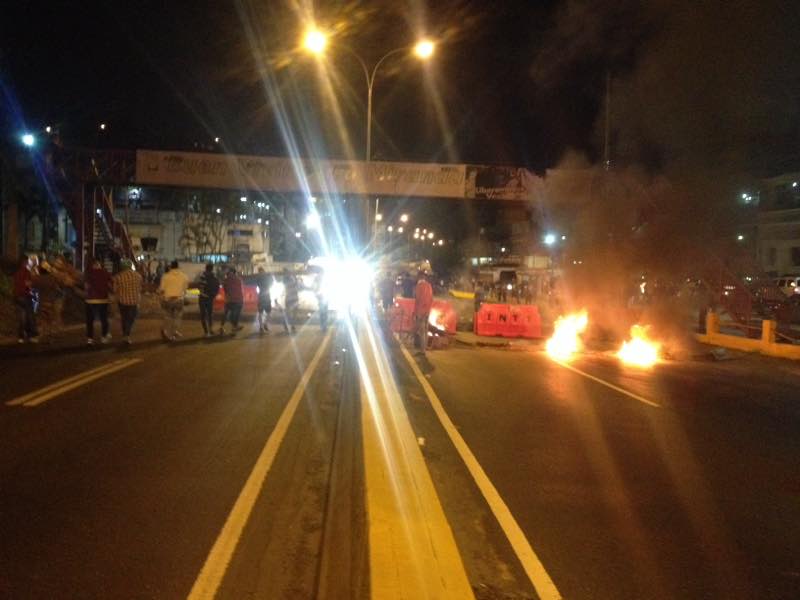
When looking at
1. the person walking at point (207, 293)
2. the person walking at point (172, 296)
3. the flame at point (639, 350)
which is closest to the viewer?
the person walking at point (172, 296)

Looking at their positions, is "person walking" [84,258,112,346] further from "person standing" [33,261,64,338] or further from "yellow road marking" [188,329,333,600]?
"yellow road marking" [188,329,333,600]

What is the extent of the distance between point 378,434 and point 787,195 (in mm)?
52504

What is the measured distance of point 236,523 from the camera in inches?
206

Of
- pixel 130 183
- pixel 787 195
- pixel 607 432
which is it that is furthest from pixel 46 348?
pixel 787 195

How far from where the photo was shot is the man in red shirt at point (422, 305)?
1540 centimetres

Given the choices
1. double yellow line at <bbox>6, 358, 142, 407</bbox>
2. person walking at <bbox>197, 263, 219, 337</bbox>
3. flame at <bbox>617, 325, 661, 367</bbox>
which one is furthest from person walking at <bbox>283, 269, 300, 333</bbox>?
flame at <bbox>617, 325, 661, 367</bbox>

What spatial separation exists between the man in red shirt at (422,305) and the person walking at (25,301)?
6936mm

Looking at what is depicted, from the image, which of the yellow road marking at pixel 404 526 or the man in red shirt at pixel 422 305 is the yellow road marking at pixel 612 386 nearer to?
the man in red shirt at pixel 422 305

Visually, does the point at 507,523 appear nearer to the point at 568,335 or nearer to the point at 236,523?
the point at 236,523

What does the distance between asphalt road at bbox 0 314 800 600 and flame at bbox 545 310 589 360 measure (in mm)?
5996

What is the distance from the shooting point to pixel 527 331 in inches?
850

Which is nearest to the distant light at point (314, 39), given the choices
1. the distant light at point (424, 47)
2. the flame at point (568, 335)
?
the distant light at point (424, 47)

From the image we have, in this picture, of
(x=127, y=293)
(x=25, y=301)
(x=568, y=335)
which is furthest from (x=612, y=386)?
(x=25, y=301)

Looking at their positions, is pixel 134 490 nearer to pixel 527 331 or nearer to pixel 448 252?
pixel 527 331
